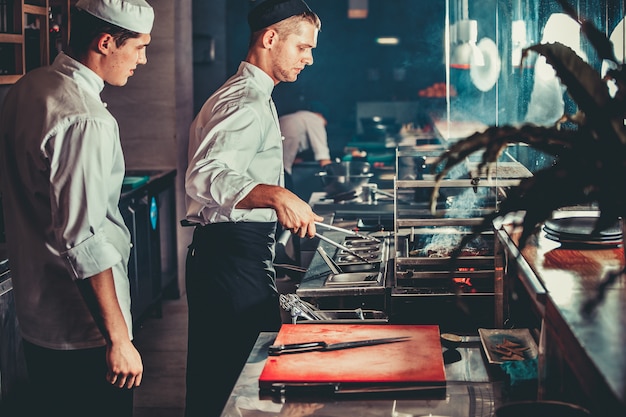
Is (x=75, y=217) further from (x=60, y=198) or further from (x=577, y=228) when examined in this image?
(x=577, y=228)

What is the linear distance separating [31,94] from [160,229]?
12.6 ft

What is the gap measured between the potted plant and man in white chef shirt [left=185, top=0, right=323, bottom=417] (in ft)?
4.79

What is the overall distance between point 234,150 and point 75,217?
872 millimetres

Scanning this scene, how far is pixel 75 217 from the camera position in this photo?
6.35ft

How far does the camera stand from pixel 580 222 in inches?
82.1

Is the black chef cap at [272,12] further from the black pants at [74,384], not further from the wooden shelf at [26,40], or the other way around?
the wooden shelf at [26,40]

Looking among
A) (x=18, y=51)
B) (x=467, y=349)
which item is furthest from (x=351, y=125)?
(x=467, y=349)

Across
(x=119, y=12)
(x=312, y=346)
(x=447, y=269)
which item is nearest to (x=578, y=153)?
(x=312, y=346)

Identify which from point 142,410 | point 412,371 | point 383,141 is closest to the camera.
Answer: point 412,371

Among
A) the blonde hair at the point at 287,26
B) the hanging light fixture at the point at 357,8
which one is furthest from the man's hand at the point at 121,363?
the hanging light fixture at the point at 357,8

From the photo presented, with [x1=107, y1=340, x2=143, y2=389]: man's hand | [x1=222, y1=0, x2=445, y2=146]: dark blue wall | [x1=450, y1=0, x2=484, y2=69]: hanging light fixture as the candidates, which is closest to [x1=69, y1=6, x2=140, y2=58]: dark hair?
[x1=107, y1=340, x2=143, y2=389]: man's hand

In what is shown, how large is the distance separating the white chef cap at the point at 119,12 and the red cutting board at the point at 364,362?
3.05ft

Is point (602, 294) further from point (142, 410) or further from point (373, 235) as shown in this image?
point (142, 410)

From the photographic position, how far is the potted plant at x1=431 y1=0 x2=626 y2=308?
1.37 m
